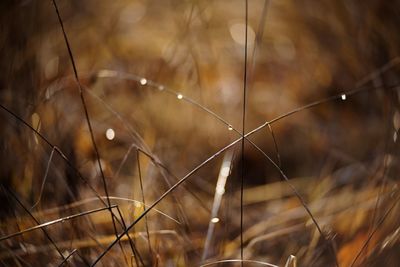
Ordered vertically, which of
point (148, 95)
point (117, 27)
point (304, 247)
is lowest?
point (304, 247)

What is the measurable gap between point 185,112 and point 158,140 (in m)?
0.08

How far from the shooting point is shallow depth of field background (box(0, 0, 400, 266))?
0.65 metres

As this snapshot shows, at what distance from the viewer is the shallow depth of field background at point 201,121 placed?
0.65 meters

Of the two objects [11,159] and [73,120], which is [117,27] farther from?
[11,159]

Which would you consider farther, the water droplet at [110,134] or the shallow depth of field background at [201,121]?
the water droplet at [110,134]

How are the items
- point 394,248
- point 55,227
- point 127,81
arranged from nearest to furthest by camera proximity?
point 394,248
point 55,227
point 127,81

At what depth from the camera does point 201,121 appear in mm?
952

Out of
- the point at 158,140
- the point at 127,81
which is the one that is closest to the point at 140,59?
the point at 127,81

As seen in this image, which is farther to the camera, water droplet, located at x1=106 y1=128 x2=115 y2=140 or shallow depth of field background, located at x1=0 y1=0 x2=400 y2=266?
water droplet, located at x1=106 y1=128 x2=115 y2=140

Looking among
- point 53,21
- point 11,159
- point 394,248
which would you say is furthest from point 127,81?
point 394,248

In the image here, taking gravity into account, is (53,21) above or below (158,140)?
above

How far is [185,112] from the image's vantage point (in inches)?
37.7

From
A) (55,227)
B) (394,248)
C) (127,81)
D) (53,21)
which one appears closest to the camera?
(394,248)

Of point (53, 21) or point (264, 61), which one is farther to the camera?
point (264, 61)
